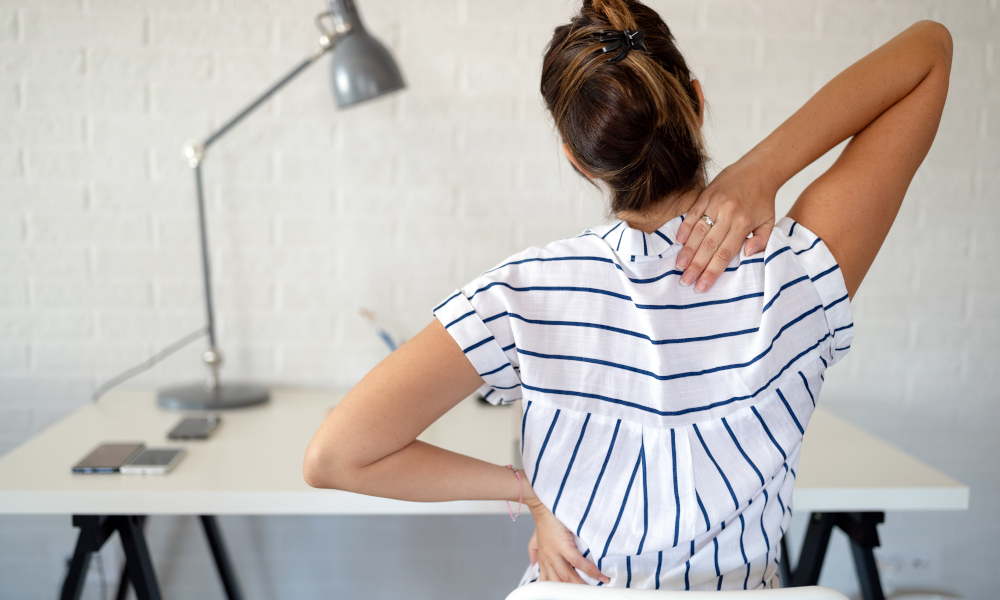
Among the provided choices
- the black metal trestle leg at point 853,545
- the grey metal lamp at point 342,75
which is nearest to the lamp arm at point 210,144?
the grey metal lamp at point 342,75

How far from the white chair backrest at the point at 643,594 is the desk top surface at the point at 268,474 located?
42cm

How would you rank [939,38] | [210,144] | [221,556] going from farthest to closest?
[221,556], [210,144], [939,38]

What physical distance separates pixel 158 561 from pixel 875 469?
158 centimetres

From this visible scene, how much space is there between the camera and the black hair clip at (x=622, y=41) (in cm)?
57

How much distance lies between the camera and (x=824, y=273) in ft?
2.11

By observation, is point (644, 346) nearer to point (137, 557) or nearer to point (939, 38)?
point (939, 38)

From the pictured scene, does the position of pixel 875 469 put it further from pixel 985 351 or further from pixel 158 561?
pixel 158 561

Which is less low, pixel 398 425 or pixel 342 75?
pixel 342 75

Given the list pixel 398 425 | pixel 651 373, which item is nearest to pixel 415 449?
pixel 398 425

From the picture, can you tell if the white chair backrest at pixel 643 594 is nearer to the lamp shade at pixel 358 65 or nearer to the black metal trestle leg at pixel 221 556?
the lamp shade at pixel 358 65

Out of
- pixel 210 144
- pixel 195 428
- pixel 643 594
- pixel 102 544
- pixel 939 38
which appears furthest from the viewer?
pixel 210 144

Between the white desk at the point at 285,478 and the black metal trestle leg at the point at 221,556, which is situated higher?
the white desk at the point at 285,478

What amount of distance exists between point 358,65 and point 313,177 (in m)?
0.34

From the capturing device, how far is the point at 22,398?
5.07ft
